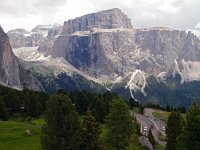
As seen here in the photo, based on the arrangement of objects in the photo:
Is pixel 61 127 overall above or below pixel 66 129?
above

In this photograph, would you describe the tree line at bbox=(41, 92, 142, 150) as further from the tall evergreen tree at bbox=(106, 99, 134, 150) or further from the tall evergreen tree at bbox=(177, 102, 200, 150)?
the tall evergreen tree at bbox=(106, 99, 134, 150)

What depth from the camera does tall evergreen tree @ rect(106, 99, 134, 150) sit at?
8944cm

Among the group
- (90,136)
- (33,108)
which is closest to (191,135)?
(90,136)

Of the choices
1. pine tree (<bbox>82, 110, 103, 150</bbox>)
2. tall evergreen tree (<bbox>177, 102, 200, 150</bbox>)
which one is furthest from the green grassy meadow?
tall evergreen tree (<bbox>177, 102, 200, 150</bbox>)

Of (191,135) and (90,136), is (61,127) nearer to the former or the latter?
(90,136)

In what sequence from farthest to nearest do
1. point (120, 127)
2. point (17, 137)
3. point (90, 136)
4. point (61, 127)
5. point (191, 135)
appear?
point (17, 137) → point (120, 127) → point (61, 127) → point (90, 136) → point (191, 135)

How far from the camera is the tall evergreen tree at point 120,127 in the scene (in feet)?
293

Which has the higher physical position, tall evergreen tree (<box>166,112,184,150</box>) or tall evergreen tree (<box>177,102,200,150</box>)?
tall evergreen tree (<box>177,102,200,150</box>)

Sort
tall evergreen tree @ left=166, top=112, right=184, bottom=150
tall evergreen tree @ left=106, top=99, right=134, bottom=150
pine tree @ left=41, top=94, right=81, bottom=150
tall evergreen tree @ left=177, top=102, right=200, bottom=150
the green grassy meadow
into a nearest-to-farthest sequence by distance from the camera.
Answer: tall evergreen tree @ left=177, top=102, right=200, bottom=150 → pine tree @ left=41, top=94, right=81, bottom=150 → tall evergreen tree @ left=166, top=112, right=184, bottom=150 → tall evergreen tree @ left=106, top=99, right=134, bottom=150 → the green grassy meadow

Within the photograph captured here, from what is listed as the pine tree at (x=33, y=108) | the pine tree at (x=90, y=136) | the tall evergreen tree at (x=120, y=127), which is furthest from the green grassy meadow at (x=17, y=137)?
the pine tree at (x=90, y=136)

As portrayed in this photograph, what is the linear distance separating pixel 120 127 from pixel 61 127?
A: 89.2 ft

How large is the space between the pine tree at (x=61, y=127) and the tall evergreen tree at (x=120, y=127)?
25860 mm

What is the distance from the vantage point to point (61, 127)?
2530 inches

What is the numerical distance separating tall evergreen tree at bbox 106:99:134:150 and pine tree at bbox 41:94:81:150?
2586 centimetres
